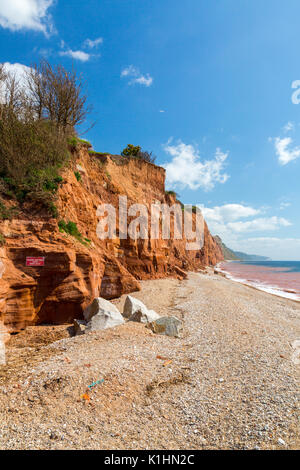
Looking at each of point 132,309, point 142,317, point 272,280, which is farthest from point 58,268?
point 272,280

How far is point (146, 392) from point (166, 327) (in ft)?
10.6

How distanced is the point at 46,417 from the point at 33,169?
26.7ft

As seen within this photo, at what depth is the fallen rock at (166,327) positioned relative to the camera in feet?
24.2

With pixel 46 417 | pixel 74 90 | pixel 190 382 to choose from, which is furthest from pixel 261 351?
pixel 74 90

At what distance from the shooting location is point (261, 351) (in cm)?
Answer: 637

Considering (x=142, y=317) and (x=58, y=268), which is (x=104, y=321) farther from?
(x=58, y=268)

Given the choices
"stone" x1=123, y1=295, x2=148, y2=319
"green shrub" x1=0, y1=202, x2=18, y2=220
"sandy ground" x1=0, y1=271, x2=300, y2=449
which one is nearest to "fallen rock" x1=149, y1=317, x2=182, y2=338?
"sandy ground" x1=0, y1=271, x2=300, y2=449

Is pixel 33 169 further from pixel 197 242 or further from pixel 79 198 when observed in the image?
pixel 197 242

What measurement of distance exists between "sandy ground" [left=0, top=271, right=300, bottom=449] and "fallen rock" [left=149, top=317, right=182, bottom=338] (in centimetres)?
26

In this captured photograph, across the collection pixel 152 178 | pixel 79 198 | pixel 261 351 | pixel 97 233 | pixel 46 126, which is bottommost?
pixel 261 351

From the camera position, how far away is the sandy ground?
3260 mm

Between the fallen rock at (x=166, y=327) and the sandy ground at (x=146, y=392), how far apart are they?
0.84ft

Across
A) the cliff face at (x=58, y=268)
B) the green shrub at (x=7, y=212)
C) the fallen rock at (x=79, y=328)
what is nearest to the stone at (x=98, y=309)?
the fallen rock at (x=79, y=328)

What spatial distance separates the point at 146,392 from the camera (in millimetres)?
4297
